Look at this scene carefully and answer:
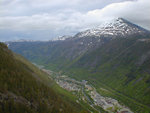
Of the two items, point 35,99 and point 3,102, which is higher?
point 3,102

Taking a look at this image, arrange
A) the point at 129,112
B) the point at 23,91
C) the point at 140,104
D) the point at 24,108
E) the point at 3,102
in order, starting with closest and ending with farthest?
the point at 3,102 → the point at 24,108 → the point at 23,91 → the point at 129,112 → the point at 140,104

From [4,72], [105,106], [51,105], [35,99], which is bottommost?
[105,106]

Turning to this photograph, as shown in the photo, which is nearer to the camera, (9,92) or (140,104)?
(9,92)

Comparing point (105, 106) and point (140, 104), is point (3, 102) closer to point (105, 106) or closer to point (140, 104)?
point (105, 106)

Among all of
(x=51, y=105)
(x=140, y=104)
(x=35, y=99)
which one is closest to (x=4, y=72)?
(x=35, y=99)

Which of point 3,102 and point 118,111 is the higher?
point 3,102

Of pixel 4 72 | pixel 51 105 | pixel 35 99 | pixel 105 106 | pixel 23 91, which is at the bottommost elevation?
pixel 105 106

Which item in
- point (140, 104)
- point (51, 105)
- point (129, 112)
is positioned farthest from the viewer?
point (140, 104)

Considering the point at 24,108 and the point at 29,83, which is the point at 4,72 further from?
the point at 24,108

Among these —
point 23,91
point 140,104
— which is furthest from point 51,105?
point 140,104
